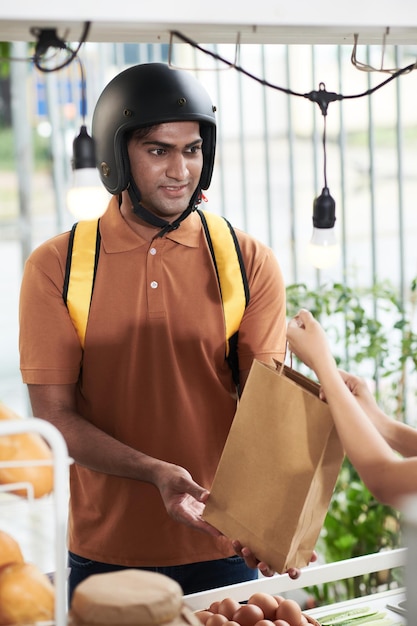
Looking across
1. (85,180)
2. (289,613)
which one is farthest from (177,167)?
(289,613)

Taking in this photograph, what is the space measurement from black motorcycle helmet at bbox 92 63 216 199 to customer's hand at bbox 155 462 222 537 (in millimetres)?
617

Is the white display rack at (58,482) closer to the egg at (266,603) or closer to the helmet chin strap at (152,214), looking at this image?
the egg at (266,603)

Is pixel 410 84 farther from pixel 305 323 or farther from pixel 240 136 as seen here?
pixel 305 323

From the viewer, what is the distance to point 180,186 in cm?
179

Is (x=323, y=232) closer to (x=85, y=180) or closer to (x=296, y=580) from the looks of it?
(x=85, y=180)

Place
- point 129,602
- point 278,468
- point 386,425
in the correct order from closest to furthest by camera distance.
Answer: point 129,602 → point 278,468 → point 386,425

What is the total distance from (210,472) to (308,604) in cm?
161

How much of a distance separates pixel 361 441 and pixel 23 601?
54 centimetres

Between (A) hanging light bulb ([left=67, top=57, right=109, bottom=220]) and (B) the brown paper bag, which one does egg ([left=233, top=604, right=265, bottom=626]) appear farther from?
(A) hanging light bulb ([left=67, top=57, right=109, bottom=220])

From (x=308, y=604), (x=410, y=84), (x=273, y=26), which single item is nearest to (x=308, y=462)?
(x=273, y=26)

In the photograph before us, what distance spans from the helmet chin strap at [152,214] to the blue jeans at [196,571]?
73 cm

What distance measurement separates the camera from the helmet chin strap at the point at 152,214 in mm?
1835

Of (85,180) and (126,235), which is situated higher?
(85,180)

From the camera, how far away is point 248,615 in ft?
4.87
